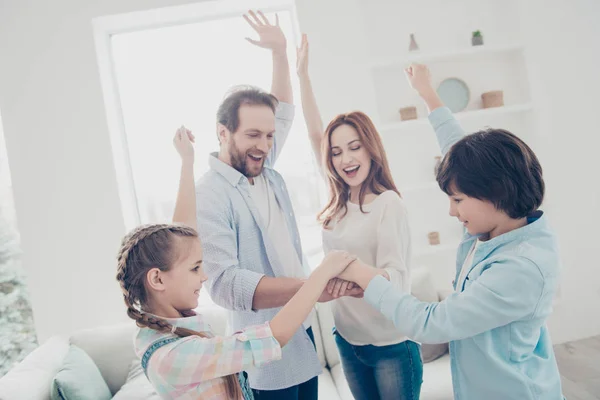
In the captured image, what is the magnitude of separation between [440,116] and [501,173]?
1.70ft

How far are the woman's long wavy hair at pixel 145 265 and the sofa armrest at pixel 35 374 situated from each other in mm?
1226

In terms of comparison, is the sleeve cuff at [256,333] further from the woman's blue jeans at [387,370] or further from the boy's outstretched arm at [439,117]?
the boy's outstretched arm at [439,117]

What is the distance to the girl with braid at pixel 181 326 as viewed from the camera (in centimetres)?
115

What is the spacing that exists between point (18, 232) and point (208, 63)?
5.58ft

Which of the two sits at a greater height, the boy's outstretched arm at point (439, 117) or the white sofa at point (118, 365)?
the boy's outstretched arm at point (439, 117)

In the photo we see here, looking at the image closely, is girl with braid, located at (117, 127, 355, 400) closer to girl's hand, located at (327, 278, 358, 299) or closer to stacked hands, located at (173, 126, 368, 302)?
stacked hands, located at (173, 126, 368, 302)

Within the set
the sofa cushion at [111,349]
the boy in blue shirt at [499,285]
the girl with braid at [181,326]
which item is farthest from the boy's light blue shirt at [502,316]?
the sofa cushion at [111,349]

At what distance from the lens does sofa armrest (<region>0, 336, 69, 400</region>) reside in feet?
6.87

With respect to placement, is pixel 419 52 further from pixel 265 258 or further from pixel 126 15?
pixel 265 258

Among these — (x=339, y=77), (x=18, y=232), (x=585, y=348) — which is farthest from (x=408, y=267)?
(x=18, y=232)

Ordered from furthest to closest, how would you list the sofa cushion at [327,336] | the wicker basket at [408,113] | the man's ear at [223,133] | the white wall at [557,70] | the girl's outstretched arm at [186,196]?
the white wall at [557,70], the wicker basket at [408,113], the sofa cushion at [327,336], the man's ear at [223,133], the girl's outstretched arm at [186,196]

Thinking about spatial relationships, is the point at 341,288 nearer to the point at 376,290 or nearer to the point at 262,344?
the point at 376,290

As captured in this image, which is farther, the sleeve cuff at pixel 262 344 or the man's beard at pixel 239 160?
the man's beard at pixel 239 160

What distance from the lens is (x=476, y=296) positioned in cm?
120
